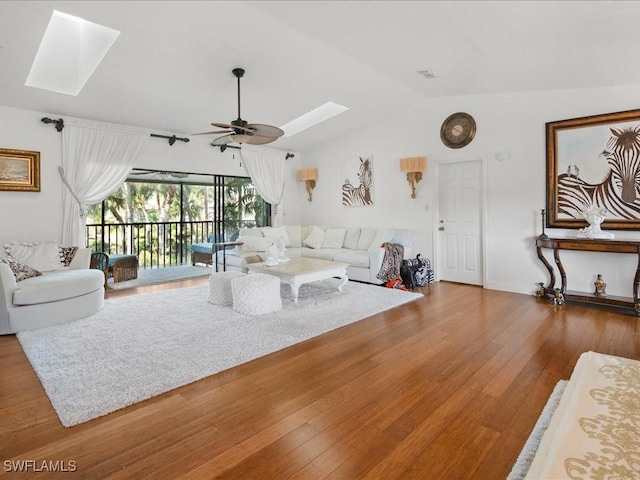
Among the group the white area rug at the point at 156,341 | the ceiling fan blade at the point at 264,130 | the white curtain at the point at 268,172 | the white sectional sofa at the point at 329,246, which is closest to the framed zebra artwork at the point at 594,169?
the white sectional sofa at the point at 329,246

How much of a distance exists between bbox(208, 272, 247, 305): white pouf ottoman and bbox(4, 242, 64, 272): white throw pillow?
6.24 feet

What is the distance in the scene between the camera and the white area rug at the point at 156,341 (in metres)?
2.38

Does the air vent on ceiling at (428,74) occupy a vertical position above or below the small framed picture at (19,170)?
above

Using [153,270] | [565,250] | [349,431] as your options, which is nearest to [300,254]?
[153,270]

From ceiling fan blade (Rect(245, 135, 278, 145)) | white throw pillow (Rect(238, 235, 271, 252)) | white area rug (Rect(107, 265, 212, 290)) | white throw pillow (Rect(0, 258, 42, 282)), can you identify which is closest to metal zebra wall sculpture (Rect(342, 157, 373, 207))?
white throw pillow (Rect(238, 235, 271, 252))

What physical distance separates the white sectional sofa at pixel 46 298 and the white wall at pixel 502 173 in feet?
15.5

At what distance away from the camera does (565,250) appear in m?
4.68

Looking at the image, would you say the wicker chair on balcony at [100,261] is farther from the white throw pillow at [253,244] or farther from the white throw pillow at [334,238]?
the white throw pillow at [334,238]

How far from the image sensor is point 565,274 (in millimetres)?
4652

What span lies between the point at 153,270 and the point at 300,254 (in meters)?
3.10

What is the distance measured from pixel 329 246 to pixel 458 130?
297 cm

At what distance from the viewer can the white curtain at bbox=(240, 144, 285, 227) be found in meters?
7.01

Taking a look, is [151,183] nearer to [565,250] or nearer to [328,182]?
[328,182]

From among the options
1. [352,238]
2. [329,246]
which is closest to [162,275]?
[329,246]
